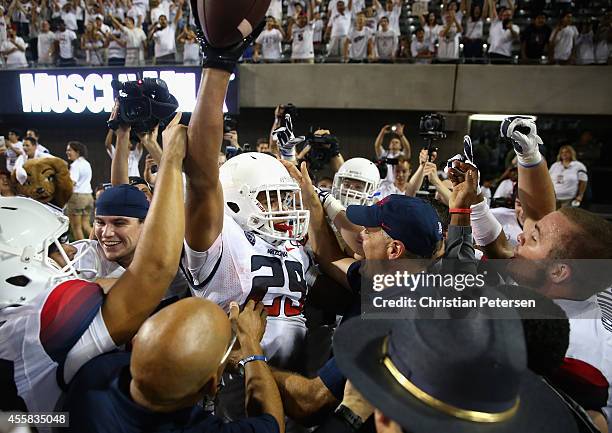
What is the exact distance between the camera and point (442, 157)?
35.0ft

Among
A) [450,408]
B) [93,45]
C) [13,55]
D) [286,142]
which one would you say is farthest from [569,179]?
[13,55]

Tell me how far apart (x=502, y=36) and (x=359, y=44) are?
117 inches

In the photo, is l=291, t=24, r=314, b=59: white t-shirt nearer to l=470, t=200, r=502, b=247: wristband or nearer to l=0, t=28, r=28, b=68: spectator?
l=0, t=28, r=28, b=68: spectator

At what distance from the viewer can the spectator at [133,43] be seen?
11.1 metres

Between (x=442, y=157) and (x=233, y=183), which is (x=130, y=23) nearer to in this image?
(x=442, y=157)

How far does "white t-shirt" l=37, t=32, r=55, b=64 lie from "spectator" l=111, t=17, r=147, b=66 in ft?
5.71

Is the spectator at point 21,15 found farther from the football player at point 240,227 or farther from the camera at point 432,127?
the football player at point 240,227

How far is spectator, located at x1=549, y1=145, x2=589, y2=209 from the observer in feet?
27.1

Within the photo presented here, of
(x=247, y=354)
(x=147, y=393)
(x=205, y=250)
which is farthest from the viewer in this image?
(x=205, y=250)

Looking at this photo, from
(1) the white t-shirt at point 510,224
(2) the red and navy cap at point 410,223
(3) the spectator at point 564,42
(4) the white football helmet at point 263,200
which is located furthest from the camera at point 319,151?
(3) the spectator at point 564,42

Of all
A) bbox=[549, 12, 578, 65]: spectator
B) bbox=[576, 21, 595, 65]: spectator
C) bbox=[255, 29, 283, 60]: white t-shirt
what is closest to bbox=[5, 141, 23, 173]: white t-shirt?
bbox=[255, 29, 283, 60]: white t-shirt

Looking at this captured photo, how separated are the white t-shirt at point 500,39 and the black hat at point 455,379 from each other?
10.1 m

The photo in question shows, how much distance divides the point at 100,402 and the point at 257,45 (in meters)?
10.7

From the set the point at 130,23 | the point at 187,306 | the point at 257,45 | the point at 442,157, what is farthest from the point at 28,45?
the point at 187,306
